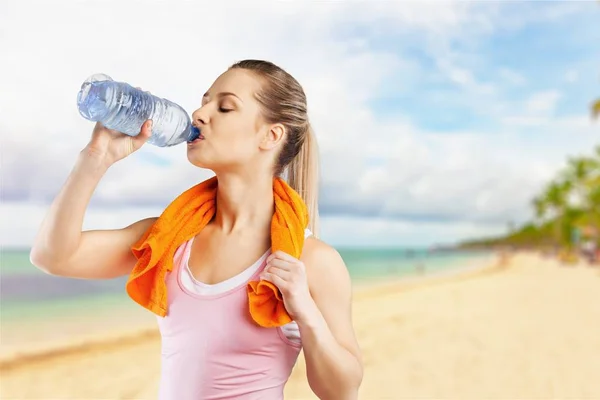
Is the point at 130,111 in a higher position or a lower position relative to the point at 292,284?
higher

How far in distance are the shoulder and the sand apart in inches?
108

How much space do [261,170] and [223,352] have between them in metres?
0.32

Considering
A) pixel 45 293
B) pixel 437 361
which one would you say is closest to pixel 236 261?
pixel 437 361

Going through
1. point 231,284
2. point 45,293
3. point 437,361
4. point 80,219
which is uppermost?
point 80,219

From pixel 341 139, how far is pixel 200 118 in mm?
11639

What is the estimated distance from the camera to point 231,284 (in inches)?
47.0

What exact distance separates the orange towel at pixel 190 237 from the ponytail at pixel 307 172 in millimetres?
73

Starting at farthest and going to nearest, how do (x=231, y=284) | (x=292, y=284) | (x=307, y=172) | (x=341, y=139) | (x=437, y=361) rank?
(x=341, y=139)
(x=437, y=361)
(x=307, y=172)
(x=231, y=284)
(x=292, y=284)

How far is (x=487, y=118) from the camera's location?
664 inches

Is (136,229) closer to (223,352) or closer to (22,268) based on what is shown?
(223,352)

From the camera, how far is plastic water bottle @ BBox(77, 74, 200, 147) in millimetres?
1116

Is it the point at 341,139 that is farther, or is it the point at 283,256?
the point at 341,139

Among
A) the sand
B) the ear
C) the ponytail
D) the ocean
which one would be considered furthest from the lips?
the ocean

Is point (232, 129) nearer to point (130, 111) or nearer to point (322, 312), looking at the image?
point (130, 111)
